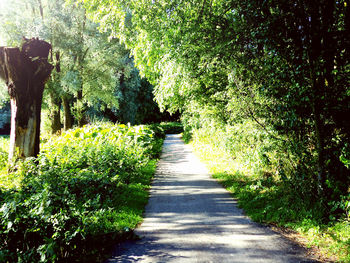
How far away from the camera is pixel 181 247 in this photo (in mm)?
3586

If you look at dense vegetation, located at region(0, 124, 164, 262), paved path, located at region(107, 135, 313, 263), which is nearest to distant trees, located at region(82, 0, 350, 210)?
paved path, located at region(107, 135, 313, 263)

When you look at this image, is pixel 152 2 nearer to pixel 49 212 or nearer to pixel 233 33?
pixel 233 33

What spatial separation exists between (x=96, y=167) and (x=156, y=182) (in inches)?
78.8

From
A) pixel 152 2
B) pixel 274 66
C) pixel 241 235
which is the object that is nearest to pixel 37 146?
pixel 152 2

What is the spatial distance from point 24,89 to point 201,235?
5.86m

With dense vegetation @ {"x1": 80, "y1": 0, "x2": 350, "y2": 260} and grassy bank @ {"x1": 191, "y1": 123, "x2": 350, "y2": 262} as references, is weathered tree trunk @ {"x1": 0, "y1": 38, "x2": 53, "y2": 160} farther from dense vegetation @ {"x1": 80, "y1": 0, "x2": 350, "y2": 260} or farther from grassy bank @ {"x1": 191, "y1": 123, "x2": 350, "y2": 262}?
grassy bank @ {"x1": 191, "y1": 123, "x2": 350, "y2": 262}

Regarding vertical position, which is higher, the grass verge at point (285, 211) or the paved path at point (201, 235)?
the grass verge at point (285, 211)

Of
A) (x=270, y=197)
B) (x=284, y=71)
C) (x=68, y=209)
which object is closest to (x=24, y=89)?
(x=68, y=209)

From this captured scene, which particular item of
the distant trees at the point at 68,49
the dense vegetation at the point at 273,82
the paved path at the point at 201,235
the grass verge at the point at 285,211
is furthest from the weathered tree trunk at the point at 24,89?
the distant trees at the point at 68,49

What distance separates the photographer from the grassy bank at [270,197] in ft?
11.6

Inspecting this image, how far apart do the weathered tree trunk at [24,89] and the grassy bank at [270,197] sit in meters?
5.68

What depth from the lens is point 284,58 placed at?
4.43 m

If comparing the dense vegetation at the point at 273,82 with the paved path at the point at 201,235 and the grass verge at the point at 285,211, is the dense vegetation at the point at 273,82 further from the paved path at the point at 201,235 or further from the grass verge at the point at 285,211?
the paved path at the point at 201,235

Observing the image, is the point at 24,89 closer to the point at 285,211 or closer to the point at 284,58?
the point at 284,58
